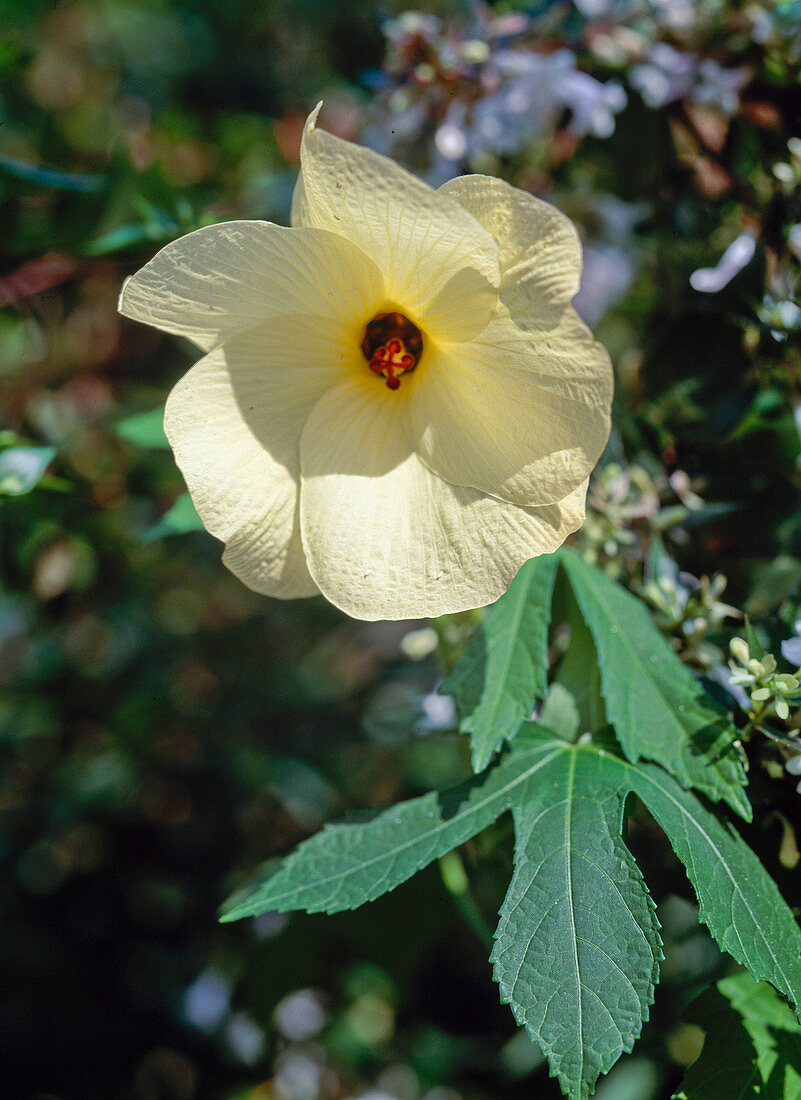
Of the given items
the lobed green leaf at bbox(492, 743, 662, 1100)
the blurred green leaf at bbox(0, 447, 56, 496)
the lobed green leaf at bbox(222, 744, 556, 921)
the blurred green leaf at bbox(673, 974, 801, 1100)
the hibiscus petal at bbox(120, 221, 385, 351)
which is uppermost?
the hibiscus petal at bbox(120, 221, 385, 351)

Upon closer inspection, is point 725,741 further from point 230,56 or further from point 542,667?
point 230,56

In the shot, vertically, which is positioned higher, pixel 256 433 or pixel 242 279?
pixel 242 279

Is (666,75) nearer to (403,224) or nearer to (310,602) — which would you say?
(403,224)

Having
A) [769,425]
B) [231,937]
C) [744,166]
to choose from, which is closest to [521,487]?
[769,425]

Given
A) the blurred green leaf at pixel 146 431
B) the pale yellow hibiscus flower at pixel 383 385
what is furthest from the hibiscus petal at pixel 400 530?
the blurred green leaf at pixel 146 431

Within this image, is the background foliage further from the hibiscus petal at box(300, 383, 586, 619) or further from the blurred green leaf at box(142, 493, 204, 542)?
the hibiscus petal at box(300, 383, 586, 619)

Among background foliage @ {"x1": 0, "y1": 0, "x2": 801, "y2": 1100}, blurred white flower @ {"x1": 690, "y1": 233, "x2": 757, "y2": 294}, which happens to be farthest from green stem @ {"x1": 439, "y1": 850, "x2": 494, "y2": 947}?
blurred white flower @ {"x1": 690, "y1": 233, "x2": 757, "y2": 294}

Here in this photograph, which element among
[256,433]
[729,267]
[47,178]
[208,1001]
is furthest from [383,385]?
[208,1001]
